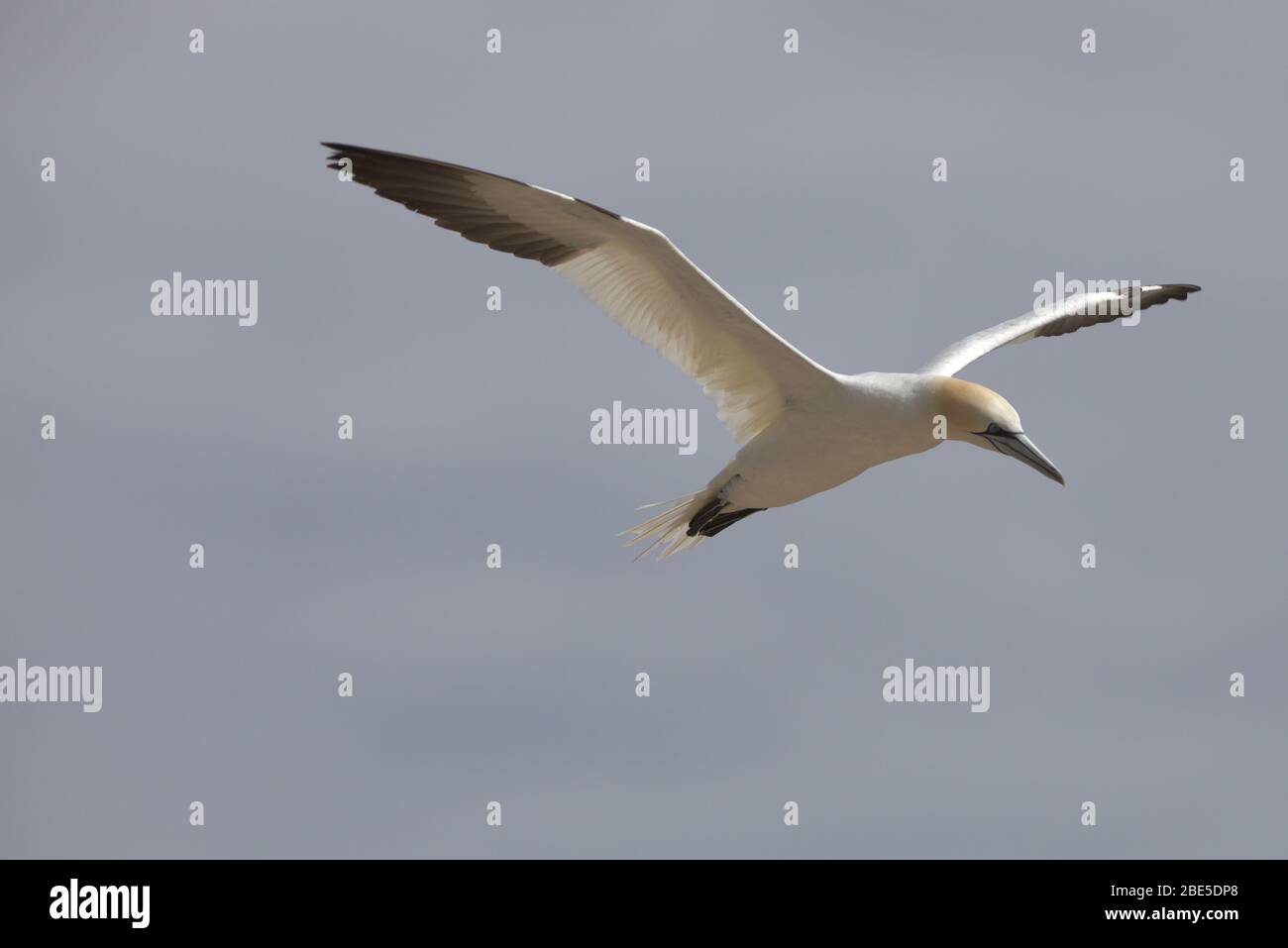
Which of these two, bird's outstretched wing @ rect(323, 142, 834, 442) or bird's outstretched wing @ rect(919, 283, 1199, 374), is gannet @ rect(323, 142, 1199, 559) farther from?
bird's outstretched wing @ rect(919, 283, 1199, 374)

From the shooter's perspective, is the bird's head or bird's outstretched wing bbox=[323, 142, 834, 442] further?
the bird's head

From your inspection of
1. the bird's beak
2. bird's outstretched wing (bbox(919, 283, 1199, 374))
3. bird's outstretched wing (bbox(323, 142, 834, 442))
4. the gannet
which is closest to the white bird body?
the gannet

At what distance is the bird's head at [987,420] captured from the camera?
1448cm

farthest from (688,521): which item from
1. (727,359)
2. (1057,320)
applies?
(1057,320)

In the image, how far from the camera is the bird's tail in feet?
50.8

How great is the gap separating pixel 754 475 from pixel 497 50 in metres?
4.68

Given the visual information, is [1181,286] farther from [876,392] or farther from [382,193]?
[382,193]

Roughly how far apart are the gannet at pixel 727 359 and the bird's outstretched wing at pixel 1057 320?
3.87 feet

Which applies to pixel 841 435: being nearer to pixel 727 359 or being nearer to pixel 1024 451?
pixel 727 359

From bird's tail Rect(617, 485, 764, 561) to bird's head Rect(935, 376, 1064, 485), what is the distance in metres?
1.82

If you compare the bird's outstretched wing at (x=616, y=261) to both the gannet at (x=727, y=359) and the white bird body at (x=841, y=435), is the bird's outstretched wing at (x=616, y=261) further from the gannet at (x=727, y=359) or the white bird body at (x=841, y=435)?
the white bird body at (x=841, y=435)

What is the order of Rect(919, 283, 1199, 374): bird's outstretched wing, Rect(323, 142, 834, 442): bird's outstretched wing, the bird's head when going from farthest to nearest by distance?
Rect(919, 283, 1199, 374): bird's outstretched wing, the bird's head, Rect(323, 142, 834, 442): bird's outstretched wing

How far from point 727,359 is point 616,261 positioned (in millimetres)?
1211

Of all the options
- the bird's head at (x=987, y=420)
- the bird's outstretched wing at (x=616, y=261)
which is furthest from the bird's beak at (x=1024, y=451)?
the bird's outstretched wing at (x=616, y=261)
